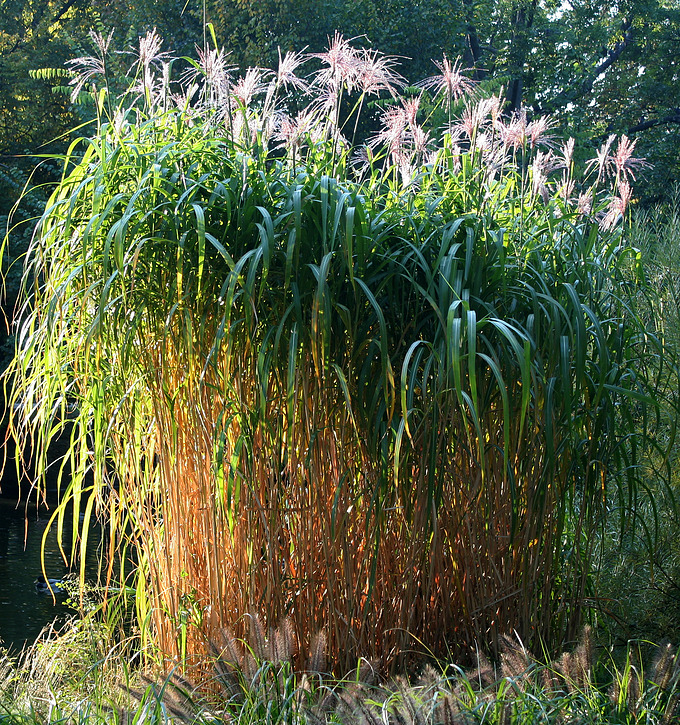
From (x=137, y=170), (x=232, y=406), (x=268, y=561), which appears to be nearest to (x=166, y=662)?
(x=268, y=561)

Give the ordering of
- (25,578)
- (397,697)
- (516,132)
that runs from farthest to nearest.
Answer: (25,578) < (516,132) < (397,697)

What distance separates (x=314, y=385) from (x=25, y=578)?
207 inches

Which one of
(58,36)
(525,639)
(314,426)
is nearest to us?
(314,426)

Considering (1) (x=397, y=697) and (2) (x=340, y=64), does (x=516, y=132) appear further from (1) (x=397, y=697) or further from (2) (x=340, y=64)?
(1) (x=397, y=697)

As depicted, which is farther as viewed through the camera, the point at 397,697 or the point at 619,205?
the point at 619,205

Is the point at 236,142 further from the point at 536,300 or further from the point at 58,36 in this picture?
the point at 58,36

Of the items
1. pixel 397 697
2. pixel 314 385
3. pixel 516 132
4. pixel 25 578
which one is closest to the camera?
pixel 397 697

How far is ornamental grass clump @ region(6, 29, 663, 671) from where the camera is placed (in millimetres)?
1919

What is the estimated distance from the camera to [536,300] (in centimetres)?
196

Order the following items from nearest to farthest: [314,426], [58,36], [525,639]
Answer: [314,426] → [525,639] → [58,36]

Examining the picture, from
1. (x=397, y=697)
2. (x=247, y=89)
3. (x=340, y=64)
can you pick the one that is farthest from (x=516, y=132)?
(x=397, y=697)

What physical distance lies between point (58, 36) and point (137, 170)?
10.6 m

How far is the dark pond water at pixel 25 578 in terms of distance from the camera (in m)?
5.14

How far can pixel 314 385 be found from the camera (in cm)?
204
